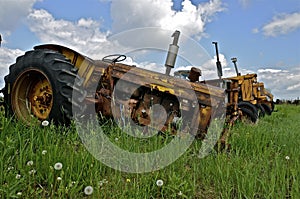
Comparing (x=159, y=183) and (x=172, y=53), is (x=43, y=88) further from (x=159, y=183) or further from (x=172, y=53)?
(x=159, y=183)

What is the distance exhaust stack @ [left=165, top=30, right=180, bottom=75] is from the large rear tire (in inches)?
49.5

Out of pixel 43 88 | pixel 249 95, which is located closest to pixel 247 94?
pixel 249 95

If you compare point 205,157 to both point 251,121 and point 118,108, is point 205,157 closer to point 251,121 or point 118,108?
point 118,108

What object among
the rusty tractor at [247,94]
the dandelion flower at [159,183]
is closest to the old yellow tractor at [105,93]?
the rusty tractor at [247,94]

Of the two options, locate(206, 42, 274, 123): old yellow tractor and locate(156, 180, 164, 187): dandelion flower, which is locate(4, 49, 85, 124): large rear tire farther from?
locate(206, 42, 274, 123): old yellow tractor

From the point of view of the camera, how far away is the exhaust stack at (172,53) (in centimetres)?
463

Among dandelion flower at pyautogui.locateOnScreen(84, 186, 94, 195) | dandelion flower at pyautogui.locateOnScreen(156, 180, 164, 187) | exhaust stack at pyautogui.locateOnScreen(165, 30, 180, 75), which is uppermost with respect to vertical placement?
exhaust stack at pyautogui.locateOnScreen(165, 30, 180, 75)

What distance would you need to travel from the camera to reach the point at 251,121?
305 inches

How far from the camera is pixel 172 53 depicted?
4.63 m

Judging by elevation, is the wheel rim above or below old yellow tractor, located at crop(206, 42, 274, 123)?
below

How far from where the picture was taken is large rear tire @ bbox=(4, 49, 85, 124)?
13.6 ft

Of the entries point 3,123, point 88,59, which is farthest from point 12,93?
point 3,123

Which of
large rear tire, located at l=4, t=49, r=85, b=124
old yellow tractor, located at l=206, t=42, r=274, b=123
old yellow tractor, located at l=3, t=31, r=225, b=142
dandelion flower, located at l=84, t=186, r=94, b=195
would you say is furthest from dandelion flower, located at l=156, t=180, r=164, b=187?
old yellow tractor, located at l=206, t=42, r=274, b=123

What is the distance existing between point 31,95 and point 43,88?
0.32 m
